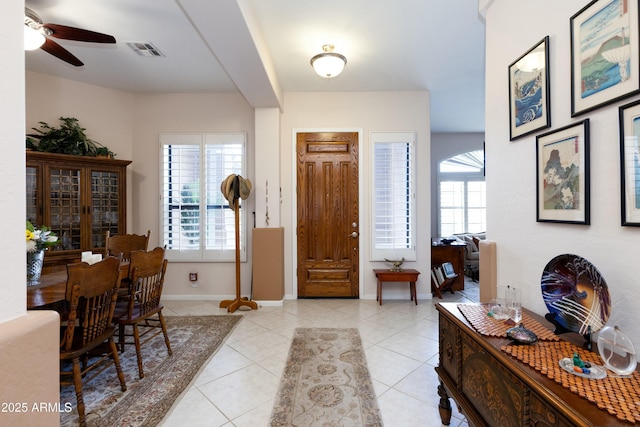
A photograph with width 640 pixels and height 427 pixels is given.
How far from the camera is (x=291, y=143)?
13.7 ft

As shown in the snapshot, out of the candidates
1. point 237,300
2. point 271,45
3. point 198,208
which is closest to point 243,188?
point 198,208

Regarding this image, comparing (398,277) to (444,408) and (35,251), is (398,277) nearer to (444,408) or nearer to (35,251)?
(444,408)

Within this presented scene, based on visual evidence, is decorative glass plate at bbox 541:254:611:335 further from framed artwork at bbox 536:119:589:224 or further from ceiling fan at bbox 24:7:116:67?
ceiling fan at bbox 24:7:116:67

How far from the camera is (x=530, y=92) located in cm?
157

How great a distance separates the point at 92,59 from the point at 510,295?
4612mm

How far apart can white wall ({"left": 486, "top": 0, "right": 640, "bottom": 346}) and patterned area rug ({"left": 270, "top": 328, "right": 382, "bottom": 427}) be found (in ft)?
4.04

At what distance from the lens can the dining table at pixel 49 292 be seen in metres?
1.72

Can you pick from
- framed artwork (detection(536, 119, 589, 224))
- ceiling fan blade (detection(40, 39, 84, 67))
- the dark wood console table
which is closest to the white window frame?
framed artwork (detection(536, 119, 589, 224))

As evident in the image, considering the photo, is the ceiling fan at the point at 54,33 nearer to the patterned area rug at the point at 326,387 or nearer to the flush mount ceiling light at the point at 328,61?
the flush mount ceiling light at the point at 328,61

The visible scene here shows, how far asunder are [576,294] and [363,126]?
11.2 feet

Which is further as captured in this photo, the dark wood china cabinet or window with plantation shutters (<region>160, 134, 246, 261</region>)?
window with plantation shutters (<region>160, 134, 246, 261</region>)

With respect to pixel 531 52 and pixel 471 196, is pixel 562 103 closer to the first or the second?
pixel 531 52

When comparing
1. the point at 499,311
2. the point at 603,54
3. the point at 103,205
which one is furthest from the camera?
the point at 103,205

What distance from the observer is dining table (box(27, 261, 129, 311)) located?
67.7 inches
